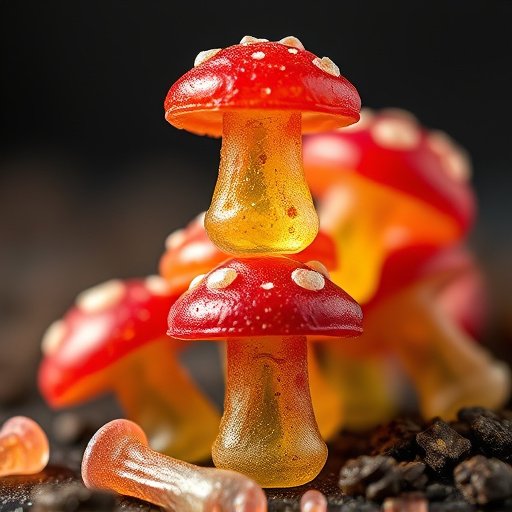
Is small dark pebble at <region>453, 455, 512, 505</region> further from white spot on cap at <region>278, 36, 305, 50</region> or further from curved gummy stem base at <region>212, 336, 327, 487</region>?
white spot on cap at <region>278, 36, 305, 50</region>

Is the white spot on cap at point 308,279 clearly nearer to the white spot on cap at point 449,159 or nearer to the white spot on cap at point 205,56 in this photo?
the white spot on cap at point 205,56

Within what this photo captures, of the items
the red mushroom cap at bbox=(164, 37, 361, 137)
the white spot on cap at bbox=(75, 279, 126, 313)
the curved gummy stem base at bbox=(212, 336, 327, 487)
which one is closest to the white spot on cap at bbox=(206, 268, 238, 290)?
the curved gummy stem base at bbox=(212, 336, 327, 487)

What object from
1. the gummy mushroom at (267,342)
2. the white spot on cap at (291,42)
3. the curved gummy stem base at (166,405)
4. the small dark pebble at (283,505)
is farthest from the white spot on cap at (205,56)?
the small dark pebble at (283,505)

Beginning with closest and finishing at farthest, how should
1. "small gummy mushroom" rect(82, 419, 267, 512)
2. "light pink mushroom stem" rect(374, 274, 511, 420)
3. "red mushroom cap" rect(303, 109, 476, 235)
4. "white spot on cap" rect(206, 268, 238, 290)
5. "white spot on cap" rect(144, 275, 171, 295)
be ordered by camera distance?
"small gummy mushroom" rect(82, 419, 267, 512) < "white spot on cap" rect(206, 268, 238, 290) < "white spot on cap" rect(144, 275, 171, 295) < "red mushroom cap" rect(303, 109, 476, 235) < "light pink mushroom stem" rect(374, 274, 511, 420)

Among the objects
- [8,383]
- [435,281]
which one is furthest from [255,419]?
[8,383]

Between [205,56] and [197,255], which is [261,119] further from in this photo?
[197,255]

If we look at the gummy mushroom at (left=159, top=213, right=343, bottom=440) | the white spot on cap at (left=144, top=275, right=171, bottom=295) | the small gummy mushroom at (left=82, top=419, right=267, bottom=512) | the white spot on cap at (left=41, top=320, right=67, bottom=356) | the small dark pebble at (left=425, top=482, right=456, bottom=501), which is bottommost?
the white spot on cap at (left=41, top=320, right=67, bottom=356)

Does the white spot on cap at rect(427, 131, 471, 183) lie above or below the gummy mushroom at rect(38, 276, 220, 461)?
above
